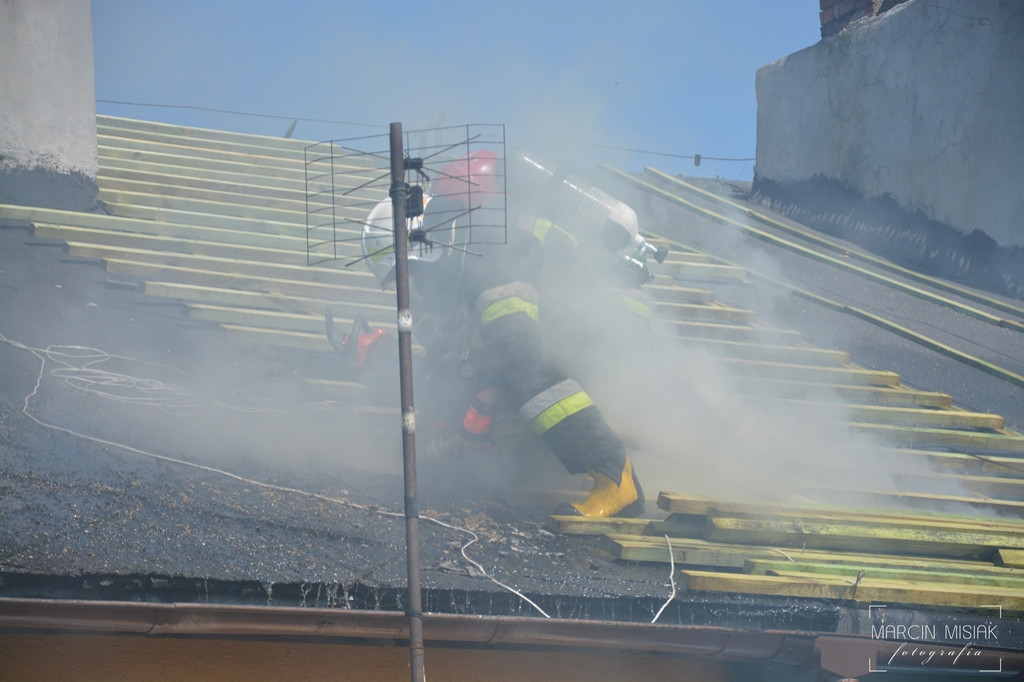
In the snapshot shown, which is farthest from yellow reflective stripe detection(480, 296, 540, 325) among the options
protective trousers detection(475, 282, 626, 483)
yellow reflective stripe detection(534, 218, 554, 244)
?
yellow reflective stripe detection(534, 218, 554, 244)

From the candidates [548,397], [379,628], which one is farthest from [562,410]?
[379,628]

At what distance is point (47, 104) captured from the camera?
249 inches

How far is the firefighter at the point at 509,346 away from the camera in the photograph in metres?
4.22

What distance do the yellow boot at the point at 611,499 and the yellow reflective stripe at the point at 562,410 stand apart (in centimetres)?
33

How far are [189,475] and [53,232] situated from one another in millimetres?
3361

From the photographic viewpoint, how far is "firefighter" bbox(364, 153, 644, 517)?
4219mm

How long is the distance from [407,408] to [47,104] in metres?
5.29

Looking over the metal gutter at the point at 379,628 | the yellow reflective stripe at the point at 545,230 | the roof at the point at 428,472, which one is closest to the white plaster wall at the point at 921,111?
the roof at the point at 428,472

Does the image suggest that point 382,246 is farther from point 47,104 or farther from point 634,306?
point 47,104

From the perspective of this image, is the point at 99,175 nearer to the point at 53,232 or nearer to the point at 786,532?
the point at 53,232

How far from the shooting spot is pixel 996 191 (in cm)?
796

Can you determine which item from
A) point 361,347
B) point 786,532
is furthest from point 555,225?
point 786,532

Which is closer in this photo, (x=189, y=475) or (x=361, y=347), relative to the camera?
(x=189, y=475)

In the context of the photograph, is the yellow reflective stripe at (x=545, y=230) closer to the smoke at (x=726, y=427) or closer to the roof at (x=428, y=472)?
the smoke at (x=726, y=427)
